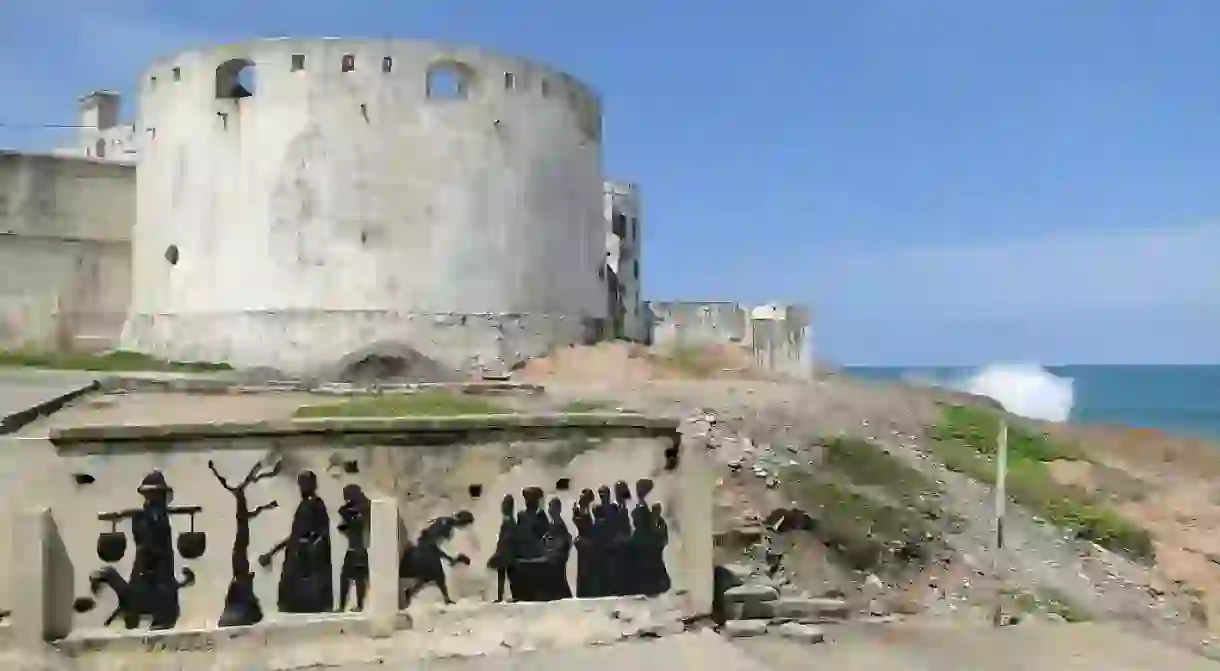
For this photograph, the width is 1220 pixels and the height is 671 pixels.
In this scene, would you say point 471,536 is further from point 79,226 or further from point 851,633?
point 79,226

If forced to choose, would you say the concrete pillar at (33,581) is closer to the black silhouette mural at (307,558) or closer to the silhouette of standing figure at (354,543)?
the black silhouette mural at (307,558)

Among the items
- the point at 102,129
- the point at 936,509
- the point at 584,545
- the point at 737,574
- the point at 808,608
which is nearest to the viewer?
the point at 584,545

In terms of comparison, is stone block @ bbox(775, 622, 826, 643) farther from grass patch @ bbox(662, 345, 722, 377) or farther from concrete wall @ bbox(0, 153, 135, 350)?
concrete wall @ bbox(0, 153, 135, 350)

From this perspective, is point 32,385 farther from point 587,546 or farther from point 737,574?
point 737,574

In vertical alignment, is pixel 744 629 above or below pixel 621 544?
below

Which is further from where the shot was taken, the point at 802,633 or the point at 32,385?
the point at 32,385

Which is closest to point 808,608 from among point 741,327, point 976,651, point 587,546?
point 976,651

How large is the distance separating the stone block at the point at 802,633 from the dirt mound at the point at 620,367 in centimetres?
1256

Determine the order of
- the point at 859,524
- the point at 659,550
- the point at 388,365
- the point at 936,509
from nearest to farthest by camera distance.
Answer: the point at 659,550, the point at 859,524, the point at 936,509, the point at 388,365

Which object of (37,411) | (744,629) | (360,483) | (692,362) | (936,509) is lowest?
(744,629)

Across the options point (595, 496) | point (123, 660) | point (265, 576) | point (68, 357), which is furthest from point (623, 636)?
point (68, 357)

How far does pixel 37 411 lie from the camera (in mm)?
10125

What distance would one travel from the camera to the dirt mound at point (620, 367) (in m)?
21.4

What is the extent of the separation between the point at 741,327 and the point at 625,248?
474cm
